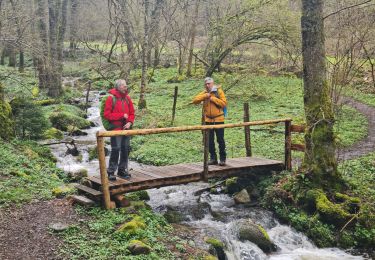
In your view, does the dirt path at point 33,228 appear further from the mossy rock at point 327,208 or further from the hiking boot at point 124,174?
the mossy rock at point 327,208

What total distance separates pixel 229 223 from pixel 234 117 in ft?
40.6

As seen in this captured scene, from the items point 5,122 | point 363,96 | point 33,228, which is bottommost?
point 33,228

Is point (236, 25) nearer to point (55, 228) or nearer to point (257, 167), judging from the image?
point (257, 167)

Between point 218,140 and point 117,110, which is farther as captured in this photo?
point 218,140

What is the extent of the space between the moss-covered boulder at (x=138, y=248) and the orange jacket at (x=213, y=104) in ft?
13.9

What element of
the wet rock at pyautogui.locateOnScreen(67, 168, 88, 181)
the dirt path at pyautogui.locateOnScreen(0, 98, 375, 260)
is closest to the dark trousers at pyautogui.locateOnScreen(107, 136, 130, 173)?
the dirt path at pyautogui.locateOnScreen(0, 98, 375, 260)

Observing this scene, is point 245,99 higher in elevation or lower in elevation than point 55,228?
higher

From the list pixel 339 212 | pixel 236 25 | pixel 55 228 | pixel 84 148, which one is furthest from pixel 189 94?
pixel 55 228

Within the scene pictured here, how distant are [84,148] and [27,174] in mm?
5607

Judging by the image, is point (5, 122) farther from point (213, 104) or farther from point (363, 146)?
point (363, 146)

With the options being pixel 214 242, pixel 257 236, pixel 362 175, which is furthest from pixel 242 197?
pixel 362 175

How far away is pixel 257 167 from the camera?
1069 cm

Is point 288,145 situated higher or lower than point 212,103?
lower

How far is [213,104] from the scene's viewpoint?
9844 mm
